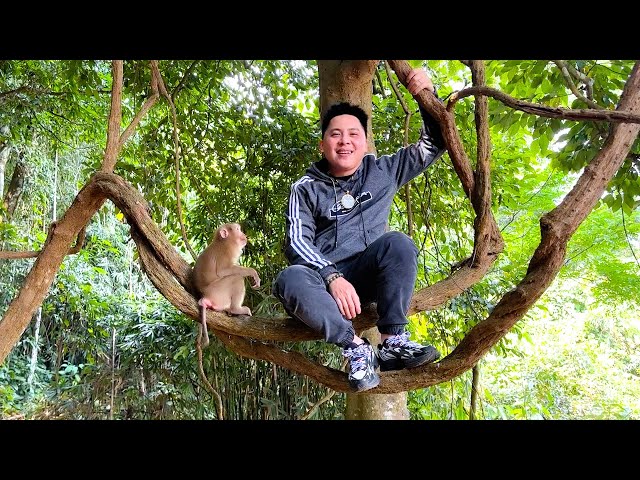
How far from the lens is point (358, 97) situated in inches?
94.3

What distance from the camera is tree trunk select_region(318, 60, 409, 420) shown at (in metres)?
2.37

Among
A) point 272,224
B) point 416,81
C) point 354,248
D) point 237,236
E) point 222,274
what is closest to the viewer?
point 416,81

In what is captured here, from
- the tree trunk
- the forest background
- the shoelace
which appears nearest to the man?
the shoelace

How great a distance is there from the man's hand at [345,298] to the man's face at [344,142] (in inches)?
17.6

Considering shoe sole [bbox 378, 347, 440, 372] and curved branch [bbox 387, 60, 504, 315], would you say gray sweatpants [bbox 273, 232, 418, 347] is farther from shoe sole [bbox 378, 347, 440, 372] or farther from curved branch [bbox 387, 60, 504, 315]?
curved branch [bbox 387, 60, 504, 315]

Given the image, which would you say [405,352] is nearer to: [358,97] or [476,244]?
[476,244]

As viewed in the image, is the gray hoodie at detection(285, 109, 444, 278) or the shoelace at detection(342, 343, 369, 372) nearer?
the shoelace at detection(342, 343, 369, 372)

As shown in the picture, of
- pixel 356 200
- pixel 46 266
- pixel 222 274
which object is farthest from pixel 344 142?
pixel 46 266

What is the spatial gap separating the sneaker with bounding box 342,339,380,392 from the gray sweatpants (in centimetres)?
4

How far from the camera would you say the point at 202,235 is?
3.35 m

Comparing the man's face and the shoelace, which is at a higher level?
the man's face

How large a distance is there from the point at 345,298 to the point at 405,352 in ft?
0.77

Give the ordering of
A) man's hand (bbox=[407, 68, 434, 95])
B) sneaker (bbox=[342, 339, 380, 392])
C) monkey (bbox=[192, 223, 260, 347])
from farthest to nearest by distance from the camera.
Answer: monkey (bbox=[192, 223, 260, 347]) < man's hand (bbox=[407, 68, 434, 95]) < sneaker (bbox=[342, 339, 380, 392])

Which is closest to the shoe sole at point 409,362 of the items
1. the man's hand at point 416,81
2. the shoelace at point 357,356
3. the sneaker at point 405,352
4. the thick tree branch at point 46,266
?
the sneaker at point 405,352
